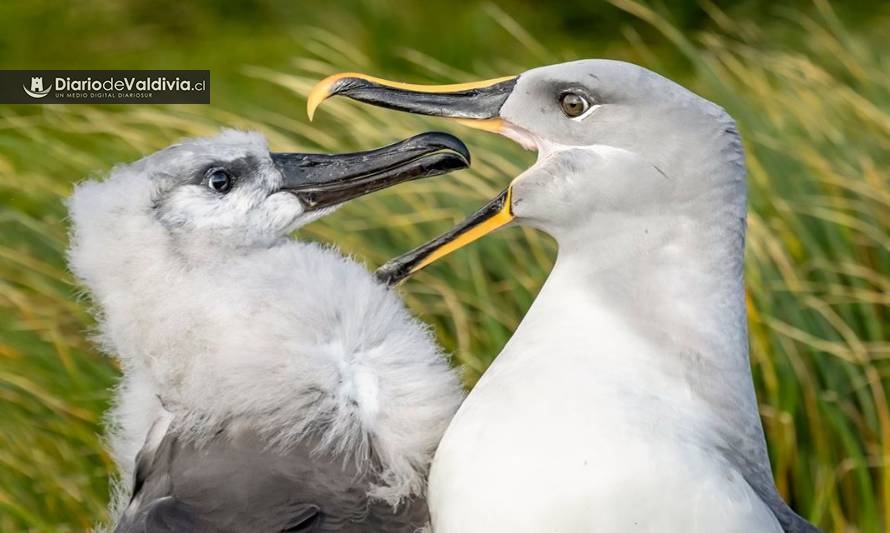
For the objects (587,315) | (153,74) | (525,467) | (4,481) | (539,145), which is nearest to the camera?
(525,467)

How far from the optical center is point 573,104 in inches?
125

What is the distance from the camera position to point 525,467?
2.85 m

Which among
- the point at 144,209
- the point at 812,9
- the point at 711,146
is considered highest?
the point at 144,209

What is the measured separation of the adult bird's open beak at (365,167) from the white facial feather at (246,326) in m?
0.05

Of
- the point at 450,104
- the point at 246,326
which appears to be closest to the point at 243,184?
the point at 246,326

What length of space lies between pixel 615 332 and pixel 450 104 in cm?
63

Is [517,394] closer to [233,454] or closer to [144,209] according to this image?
[233,454]

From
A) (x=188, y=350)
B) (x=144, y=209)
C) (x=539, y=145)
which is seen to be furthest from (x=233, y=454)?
(x=539, y=145)

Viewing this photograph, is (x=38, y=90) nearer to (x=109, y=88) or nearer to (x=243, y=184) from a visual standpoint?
(x=109, y=88)

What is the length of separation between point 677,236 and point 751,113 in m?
2.88

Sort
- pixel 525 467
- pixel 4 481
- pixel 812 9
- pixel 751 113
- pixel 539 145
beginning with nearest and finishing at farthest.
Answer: pixel 525 467
pixel 539 145
pixel 4 481
pixel 751 113
pixel 812 9

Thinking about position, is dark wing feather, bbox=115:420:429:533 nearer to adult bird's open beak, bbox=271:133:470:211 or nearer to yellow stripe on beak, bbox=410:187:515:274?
yellow stripe on beak, bbox=410:187:515:274

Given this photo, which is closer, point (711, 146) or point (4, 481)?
point (711, 146)

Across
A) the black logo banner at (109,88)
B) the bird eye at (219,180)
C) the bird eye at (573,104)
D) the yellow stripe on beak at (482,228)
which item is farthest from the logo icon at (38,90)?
the bird eye at (573,104)
